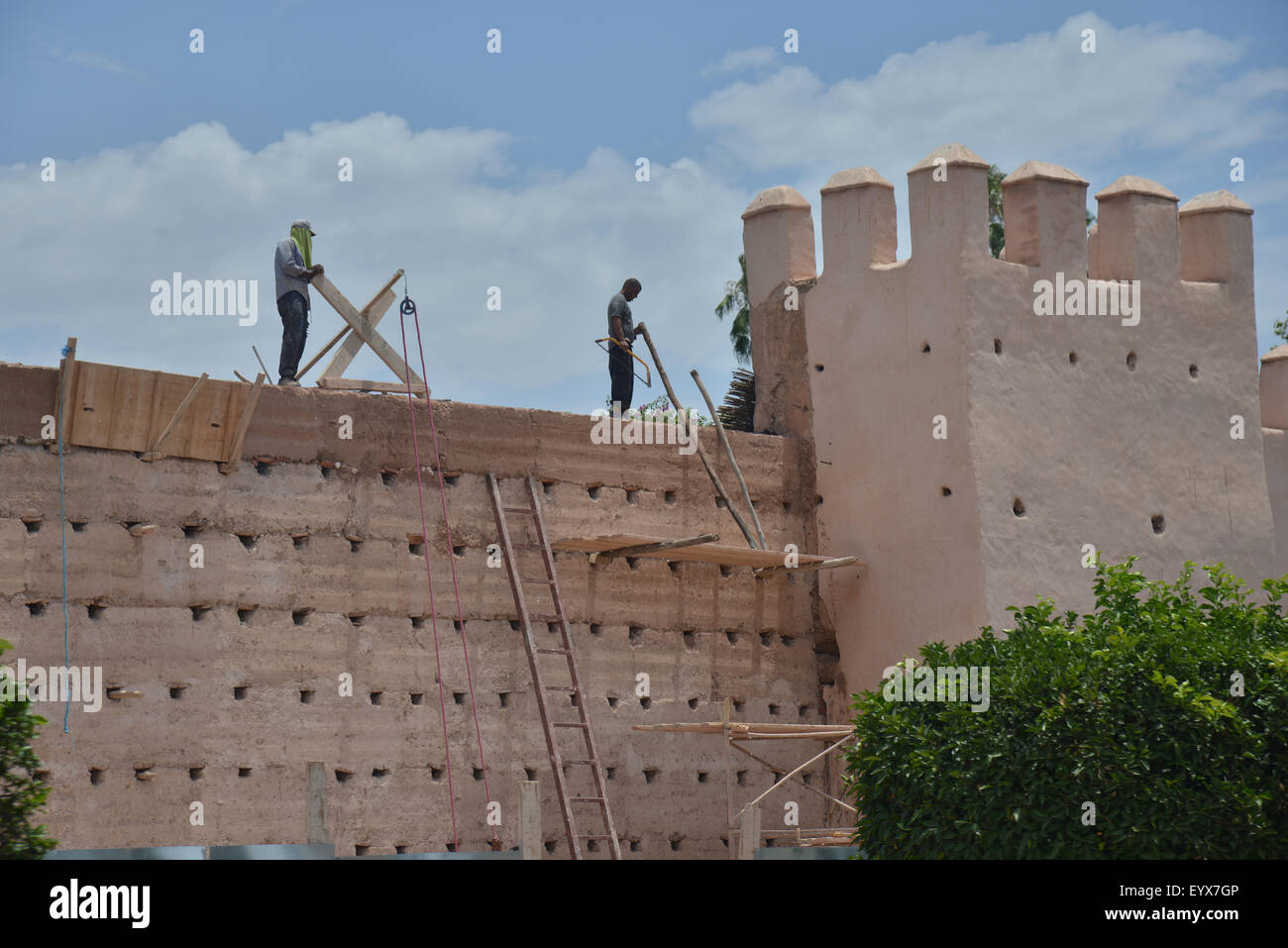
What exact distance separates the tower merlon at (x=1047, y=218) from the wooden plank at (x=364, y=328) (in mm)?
5706

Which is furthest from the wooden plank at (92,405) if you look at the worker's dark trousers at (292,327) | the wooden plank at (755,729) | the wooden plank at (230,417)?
the wooden plank at (755,729)

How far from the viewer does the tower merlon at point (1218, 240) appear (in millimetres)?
16984

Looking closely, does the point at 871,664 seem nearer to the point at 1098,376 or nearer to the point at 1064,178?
the point at 1098,376

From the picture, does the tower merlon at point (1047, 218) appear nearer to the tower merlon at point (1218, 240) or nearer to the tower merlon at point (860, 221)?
the tower merlon at point (860, 221)

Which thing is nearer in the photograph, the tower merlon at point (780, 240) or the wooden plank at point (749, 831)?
the wooden plank at point (749, 831)

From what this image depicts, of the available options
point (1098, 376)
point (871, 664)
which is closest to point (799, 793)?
point (871, 664)

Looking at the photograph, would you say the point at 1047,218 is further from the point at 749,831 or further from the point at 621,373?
the point at 749,831

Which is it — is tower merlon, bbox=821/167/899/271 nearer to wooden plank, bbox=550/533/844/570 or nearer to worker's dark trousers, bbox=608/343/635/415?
worker's dark trousers, bbox=608/343/635/415

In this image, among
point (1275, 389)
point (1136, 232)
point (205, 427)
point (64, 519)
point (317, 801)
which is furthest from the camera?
point (1275, 389)

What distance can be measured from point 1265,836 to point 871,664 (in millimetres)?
6169

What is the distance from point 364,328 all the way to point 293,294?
64 centimetres

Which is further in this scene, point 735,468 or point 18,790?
point 735,468

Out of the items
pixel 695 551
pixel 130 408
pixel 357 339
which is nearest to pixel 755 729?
pixel 695 551

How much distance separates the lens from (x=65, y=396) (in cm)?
1208
